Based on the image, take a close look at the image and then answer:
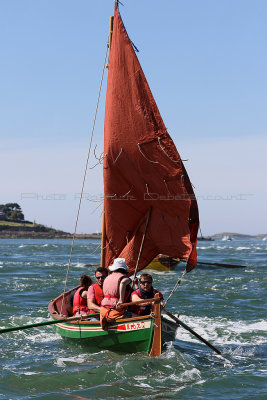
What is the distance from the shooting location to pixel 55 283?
3278 centimetres

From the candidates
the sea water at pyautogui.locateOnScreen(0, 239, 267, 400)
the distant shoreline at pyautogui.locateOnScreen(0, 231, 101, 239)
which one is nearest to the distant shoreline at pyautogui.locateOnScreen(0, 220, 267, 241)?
the distant shoreline at pyautogui.locateOnScreen(0, 231, 101, 239)

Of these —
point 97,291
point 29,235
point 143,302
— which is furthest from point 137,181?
point 29,235

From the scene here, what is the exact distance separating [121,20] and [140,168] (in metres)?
4.43

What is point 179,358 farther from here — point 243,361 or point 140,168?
point 140,168

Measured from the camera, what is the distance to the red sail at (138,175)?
15.6m

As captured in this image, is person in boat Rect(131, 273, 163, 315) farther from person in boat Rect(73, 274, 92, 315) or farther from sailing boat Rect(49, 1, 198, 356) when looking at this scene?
person in boat Rect(73, 274, 92, 315)

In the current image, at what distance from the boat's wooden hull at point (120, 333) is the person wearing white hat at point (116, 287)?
0.52m

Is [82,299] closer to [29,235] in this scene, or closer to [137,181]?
[137,181]

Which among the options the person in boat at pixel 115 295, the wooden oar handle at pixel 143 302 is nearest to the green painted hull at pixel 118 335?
the person in boat at pixel 115 295

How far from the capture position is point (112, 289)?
13.5 meters

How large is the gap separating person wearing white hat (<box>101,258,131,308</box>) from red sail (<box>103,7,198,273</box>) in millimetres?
2574

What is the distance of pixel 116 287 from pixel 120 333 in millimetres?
1071

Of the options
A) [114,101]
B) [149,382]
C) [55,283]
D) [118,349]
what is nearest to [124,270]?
[118,349]

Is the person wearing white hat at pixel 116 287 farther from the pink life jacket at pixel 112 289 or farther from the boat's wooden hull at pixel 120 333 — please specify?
the boat's wooden hull at pixel 120 333
